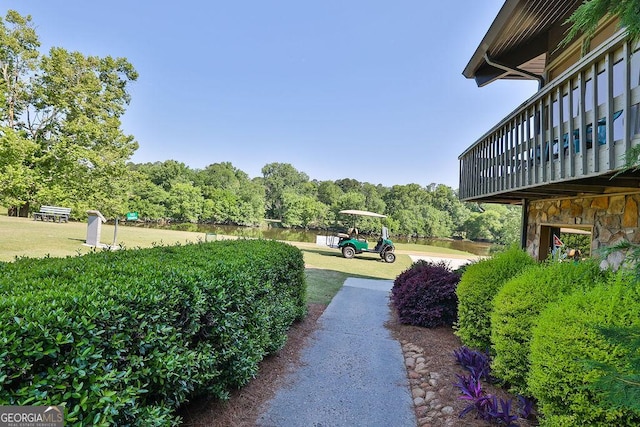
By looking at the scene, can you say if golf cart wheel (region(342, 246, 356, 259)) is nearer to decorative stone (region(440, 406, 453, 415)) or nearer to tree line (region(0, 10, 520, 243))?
tree line (region(0, 10, 520, 243))

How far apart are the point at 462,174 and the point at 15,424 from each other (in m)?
6.69

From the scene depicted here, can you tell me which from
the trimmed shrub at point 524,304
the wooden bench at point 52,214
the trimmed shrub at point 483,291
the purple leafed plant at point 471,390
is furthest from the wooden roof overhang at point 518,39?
the wooden bench at point 52,214

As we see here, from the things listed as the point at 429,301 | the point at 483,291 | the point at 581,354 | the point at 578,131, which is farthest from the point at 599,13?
the point at 429,301

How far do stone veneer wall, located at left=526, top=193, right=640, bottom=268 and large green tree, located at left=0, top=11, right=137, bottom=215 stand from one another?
47.8 feet

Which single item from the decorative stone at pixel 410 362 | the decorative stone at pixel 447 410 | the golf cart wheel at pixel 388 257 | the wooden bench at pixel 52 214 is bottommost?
the decorative stone at pixel 410 362

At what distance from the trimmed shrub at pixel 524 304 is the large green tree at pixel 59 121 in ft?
46.5

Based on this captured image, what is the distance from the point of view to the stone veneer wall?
329 centimetres

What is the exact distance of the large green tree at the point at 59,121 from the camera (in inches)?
518

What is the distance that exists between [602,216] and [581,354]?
280 centimetres

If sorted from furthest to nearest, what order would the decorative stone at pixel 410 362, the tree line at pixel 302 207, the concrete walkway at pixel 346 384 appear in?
the tree line at pixel 302 207 < the decorative stone at pixel 410 362 < the concrete walkway at pixel 346 384

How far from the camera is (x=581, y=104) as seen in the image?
8.59 feet

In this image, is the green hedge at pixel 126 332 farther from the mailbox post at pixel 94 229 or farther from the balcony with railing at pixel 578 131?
the mailbox post at pixel 94 229

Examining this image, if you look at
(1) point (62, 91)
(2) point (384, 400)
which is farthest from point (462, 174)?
(1) point (62, 91)

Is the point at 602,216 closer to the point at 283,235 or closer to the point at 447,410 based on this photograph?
the point at 447,410
